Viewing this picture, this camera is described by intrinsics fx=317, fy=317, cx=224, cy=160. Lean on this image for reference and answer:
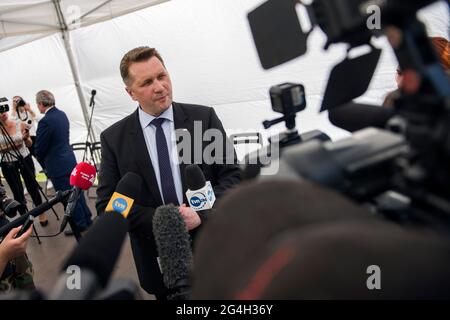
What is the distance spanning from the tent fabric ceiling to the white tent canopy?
0.04 feet

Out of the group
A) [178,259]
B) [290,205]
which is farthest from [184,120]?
[290,205]

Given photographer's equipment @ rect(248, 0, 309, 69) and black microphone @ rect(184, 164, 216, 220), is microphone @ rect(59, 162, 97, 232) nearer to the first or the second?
black microphone @ rect(184, 164, 216, 220)

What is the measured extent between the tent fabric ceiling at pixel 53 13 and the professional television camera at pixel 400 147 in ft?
12.2

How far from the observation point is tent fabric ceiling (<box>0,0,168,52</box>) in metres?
3.80

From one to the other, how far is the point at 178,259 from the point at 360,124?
505mm

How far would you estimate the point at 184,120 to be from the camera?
4.85ft

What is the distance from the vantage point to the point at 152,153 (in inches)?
56.5

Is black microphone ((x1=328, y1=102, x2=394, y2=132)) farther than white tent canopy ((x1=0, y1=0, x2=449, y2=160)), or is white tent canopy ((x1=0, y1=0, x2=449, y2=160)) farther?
white tent canopy ((x1=0, y1=0, x2=449, y2=160))

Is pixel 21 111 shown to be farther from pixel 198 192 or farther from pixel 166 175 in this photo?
pixel 198 192

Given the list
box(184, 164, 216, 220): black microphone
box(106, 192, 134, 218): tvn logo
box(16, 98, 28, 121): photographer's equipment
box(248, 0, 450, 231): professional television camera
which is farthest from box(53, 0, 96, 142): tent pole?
box(248, 0, 450, 231): professional television camera

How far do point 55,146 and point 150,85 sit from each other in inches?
101

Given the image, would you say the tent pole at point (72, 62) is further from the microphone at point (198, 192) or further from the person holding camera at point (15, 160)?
the microphone at point (198, 192)

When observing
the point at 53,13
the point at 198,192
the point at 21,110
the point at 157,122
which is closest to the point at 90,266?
the point at 198,192

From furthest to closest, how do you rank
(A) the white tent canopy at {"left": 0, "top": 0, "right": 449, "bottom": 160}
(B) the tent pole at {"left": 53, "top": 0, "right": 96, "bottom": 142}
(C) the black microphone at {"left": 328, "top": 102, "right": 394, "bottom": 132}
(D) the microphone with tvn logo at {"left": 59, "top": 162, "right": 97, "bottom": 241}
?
(B) the tent pole at {"left": 53, "top": 0, "right": 96, "bottom": 142} → (A) the white tent canopy at {"left": 0, "top": 0, "right": 449, "bottom": 160} → (D) the microphone with tvn logo at {"left": 59, "top": 162, "right": 97, "bottom": 241} → (C) the black microphone at {"left": 328, "top": 102, "right": 394, "bottom": 132}
